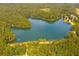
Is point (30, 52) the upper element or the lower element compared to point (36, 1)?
lower

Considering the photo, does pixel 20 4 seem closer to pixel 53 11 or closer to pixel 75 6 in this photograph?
pixel 53 11

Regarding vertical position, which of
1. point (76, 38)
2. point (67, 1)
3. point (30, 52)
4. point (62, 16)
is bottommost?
point (30, 52)

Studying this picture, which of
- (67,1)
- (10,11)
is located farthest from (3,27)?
(67,1)

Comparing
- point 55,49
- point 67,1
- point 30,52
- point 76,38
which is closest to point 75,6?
point 67,1
